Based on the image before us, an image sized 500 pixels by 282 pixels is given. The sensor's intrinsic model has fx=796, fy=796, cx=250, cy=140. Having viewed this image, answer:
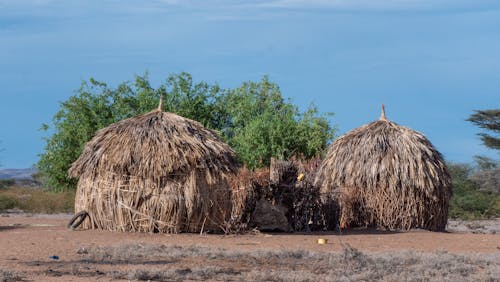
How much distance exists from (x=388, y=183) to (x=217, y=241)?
4.93m

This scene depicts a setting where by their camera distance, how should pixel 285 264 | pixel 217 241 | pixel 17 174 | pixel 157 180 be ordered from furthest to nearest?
pixel 17 174, pixel 157 180, pixel 217 241, pixel 285 264

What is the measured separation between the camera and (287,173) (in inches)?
651

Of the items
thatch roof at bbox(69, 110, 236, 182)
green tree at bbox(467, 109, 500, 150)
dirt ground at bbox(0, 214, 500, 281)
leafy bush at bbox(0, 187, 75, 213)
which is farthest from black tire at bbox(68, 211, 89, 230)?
green tree at bbox(467, 109, 500, 150)

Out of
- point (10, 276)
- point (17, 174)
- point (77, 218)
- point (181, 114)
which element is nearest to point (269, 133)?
point (181, 114)

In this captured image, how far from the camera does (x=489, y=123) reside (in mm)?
37312

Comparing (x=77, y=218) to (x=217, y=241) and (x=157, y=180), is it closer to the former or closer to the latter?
(x=157, y=180)

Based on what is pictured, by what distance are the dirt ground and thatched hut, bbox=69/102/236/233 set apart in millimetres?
392

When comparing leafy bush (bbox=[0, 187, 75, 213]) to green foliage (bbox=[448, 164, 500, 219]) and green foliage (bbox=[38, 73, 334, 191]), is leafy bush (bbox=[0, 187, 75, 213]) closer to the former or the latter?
green foliage (bbox=[38, 73, 334, 191])

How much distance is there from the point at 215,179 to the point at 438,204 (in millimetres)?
5703

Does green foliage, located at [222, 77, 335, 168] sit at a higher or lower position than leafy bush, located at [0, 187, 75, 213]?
higher

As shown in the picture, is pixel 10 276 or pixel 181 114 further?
pixel 181 114

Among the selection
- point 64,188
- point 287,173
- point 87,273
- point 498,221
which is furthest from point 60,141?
point 87,273

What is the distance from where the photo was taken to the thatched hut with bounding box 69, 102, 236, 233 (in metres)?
14.5

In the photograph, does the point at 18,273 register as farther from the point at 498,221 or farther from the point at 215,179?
the point at 498,221
